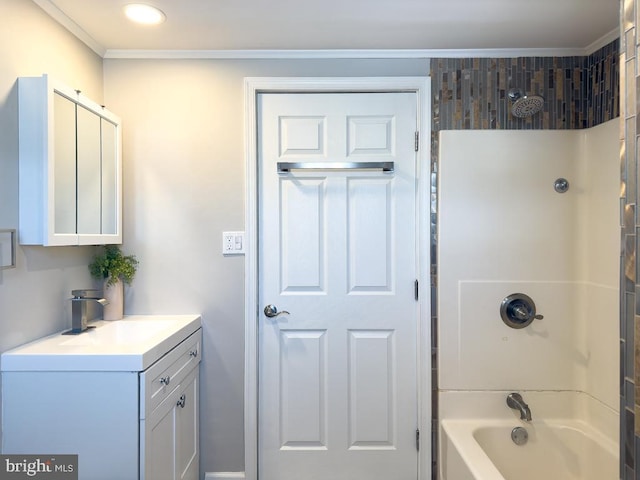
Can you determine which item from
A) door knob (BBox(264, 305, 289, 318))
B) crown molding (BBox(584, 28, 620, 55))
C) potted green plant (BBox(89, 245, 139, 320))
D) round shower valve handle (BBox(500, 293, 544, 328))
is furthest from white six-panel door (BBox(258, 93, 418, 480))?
crown molding (BBox(584, 28, 620, 55))

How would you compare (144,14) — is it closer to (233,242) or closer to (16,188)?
(16,188)

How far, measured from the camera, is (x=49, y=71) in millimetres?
1581

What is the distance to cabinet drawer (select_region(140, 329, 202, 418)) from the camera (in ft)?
4.45

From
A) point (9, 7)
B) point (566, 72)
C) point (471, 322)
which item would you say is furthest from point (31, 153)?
point (566, 72)

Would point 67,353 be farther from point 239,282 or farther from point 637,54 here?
point 637,54

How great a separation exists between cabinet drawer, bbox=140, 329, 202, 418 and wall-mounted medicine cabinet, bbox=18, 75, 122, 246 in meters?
0.61

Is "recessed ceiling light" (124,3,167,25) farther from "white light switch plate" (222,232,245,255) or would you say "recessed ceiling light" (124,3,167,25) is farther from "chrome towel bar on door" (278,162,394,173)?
"white light switch plate" (222,232,245,255)

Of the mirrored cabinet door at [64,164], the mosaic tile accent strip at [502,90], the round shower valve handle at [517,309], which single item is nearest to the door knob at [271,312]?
the mirrored cabinet door at [64,164]

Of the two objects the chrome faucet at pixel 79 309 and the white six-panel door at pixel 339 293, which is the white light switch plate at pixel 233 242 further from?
the chrome faucet at pixel 79 309

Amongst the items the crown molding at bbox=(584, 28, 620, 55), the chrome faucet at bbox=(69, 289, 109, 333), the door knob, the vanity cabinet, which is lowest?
the vanity cabinet

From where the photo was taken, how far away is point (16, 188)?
1417mm

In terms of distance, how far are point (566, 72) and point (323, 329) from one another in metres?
1.82

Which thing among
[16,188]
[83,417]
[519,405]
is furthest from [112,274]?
[519,405]
